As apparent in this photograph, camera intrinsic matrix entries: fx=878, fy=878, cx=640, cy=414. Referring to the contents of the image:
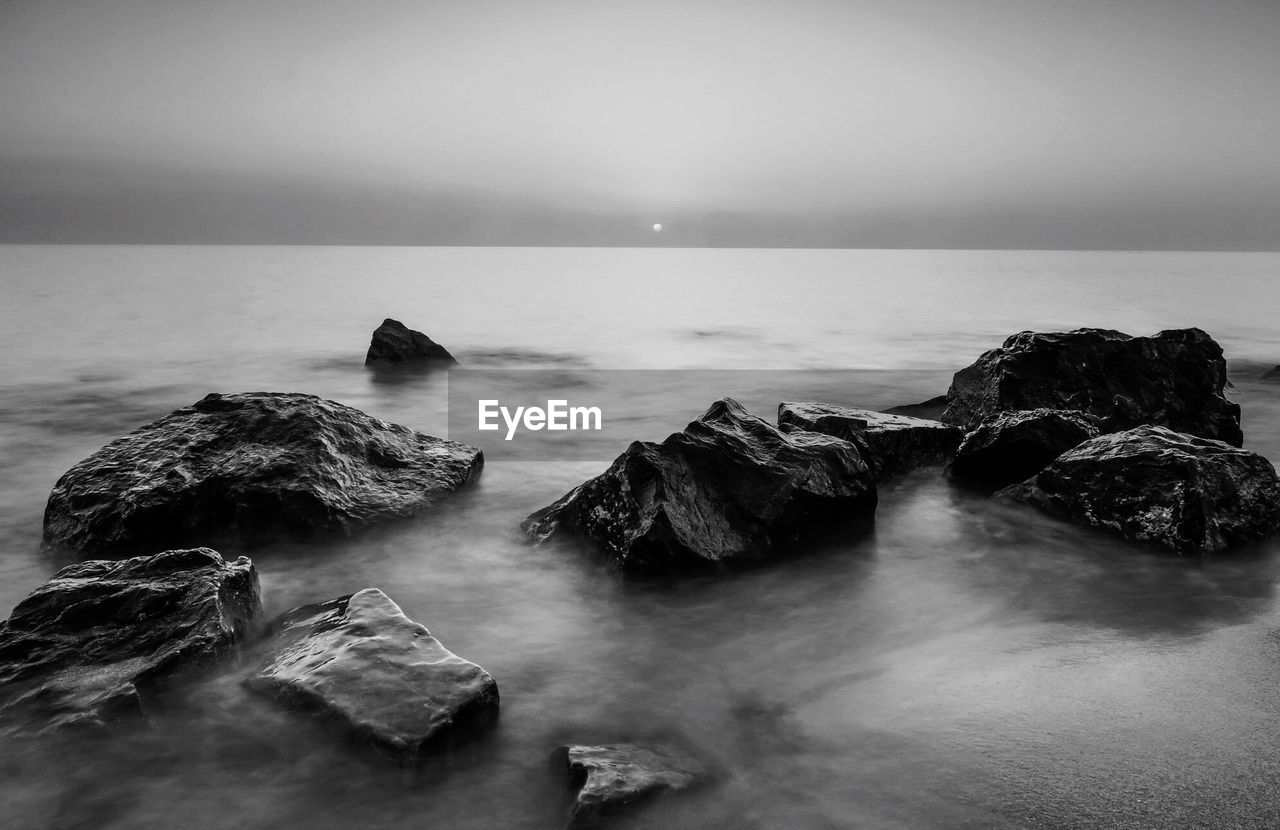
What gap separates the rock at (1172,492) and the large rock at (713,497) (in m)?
1.27

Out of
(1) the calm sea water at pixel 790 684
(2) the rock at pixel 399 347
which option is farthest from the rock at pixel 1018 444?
(2) the rock at pixel 399 347

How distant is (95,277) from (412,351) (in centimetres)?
3479

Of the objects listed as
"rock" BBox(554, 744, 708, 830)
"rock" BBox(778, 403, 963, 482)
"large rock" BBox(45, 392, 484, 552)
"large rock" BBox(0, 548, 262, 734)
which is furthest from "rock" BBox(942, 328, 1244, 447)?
A: "large rock" BBox(0, 548, 262, 734)

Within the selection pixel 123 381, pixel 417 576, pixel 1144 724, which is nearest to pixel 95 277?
pixel 123 381

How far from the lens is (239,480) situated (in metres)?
4.92

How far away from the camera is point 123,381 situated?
11.4 metres

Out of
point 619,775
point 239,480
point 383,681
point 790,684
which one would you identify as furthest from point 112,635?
point 790,684

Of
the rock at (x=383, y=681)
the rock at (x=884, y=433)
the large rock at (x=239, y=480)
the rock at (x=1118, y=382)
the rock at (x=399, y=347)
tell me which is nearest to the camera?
the rock at (x=383, y=681)

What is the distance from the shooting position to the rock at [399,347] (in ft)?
41.7

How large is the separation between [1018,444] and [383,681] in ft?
14.9

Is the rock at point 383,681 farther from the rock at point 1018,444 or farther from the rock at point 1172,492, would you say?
the rock at point 1018,444

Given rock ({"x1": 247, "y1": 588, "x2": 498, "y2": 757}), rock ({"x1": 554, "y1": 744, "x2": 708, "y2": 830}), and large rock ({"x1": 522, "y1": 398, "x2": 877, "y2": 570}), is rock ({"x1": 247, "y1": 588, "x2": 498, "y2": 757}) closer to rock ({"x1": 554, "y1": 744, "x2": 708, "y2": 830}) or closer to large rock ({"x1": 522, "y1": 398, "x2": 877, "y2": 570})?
rock ({"x1": 554, "y1": 744, "x2": 708, "y2": 830})

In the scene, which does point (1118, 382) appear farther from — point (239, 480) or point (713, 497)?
point (239, 480)

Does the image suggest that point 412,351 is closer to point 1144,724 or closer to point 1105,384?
point 1105,384
